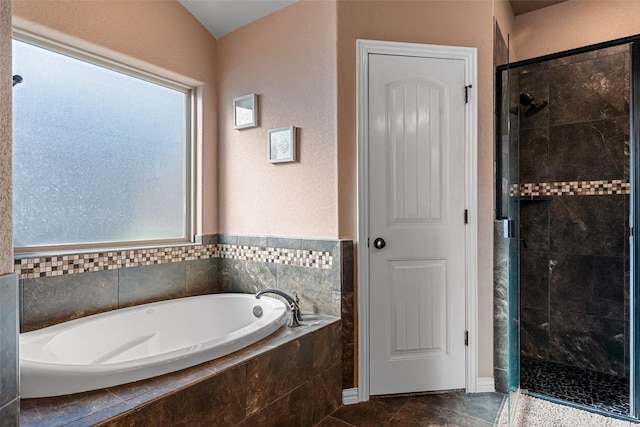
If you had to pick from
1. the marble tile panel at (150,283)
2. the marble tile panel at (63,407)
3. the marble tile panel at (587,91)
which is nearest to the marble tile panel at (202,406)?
the marble tile panel at (63,407)

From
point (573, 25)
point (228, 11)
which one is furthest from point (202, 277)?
point (573, 25)

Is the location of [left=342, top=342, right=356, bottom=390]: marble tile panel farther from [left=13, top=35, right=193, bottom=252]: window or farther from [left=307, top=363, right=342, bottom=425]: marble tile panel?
[left=13, top=35, right=193, bottom=252]: window

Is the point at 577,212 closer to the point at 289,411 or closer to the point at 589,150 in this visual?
the point at 589,150

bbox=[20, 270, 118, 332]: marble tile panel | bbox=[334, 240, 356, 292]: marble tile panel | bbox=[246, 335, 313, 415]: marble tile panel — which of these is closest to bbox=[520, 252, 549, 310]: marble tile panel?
bbox=[334, 240, 356, 292]: marble tile panel

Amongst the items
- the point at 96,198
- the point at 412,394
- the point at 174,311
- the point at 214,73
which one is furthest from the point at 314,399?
the point at 214,73

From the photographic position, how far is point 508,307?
2.13m

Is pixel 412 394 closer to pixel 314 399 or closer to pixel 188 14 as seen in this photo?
pixel 314 399

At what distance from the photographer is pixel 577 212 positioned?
2531 millimetres

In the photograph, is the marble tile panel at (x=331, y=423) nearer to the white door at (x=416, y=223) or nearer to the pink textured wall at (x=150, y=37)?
the white door at (x=416, y=223)

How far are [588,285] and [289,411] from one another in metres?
2.19

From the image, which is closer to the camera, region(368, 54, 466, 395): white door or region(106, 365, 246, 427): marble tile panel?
region(106, 365, 246, 427): marble tile panel

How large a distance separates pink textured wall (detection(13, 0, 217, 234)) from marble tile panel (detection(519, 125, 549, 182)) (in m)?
2.32

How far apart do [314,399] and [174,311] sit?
1.05 m

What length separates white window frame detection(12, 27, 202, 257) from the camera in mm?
1938
